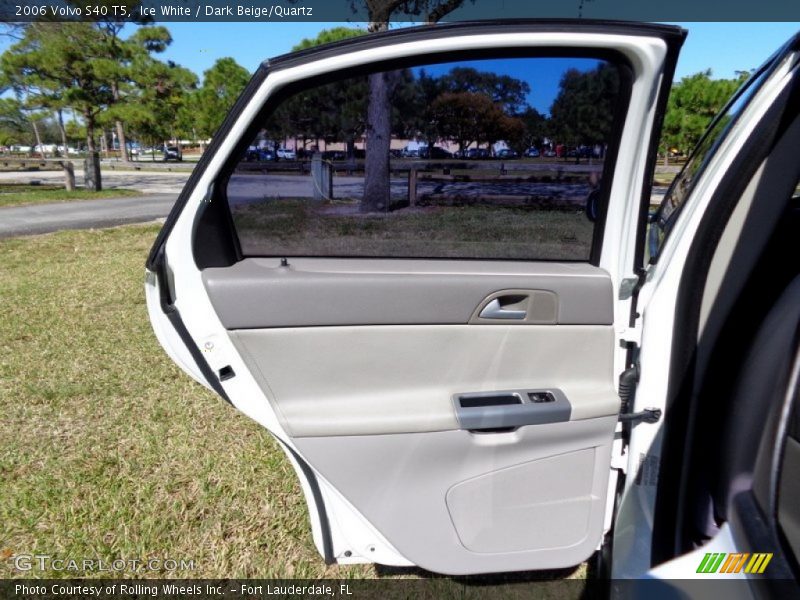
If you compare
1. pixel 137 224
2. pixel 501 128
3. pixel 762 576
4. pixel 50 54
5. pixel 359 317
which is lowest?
pixel 137 224

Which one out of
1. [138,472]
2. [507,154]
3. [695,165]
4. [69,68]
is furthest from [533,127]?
[69,68]

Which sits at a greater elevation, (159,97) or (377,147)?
(159,97)

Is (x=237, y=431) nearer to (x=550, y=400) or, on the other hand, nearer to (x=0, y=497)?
(x=0, y=497)

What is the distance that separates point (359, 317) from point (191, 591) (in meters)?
1.24

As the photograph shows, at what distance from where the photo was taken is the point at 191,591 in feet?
6.77

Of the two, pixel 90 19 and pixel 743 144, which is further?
pixel 90 19

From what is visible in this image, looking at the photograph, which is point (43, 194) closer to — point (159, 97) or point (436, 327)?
point (159, 97)

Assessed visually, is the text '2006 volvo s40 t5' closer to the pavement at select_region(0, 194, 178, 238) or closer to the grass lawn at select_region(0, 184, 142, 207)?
the pavement at select_region(0, 194, 178, 238)

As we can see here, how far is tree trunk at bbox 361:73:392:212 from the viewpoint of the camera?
1.63m

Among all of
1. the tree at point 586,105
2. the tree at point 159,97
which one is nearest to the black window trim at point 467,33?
the tree at point 586,105

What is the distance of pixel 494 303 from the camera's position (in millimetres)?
1766

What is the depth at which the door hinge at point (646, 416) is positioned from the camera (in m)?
1.53

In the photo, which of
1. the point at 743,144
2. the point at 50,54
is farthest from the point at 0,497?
the point at 50,54

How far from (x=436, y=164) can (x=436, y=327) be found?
0.53 m
